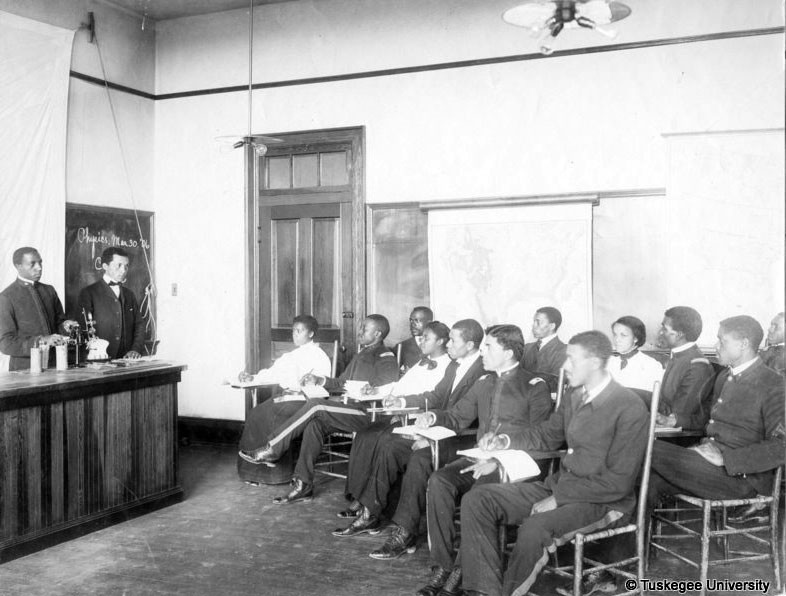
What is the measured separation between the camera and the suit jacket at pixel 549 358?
214 inches

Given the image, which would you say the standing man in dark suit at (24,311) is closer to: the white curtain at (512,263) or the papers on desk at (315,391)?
the papers on desk at (315,391)

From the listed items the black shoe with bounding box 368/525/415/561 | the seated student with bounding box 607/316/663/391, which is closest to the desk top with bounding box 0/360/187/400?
the black shoe with bounding box 368/525/415/561

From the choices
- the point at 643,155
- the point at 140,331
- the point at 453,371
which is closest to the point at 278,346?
the point at 140,331

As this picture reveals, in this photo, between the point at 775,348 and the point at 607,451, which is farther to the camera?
the point at 775,348

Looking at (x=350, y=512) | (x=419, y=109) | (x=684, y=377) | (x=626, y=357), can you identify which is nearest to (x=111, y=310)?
(x=350, y=512)

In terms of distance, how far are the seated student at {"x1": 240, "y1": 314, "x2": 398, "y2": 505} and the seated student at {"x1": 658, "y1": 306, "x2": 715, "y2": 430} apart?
1.93m

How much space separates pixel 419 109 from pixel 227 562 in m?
3.98

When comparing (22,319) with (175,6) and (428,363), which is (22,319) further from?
(175,6)

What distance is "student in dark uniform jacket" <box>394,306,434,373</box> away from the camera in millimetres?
5977

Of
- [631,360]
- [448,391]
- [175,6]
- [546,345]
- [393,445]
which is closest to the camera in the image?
[393,445]

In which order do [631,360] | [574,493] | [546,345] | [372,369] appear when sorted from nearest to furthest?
[574,493]
[631,360]
[546,345]
[372,369]

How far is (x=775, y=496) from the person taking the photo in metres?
3.49

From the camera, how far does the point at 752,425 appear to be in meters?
3.58

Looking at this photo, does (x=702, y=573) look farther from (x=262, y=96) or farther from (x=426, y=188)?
(x=262, y=96)
